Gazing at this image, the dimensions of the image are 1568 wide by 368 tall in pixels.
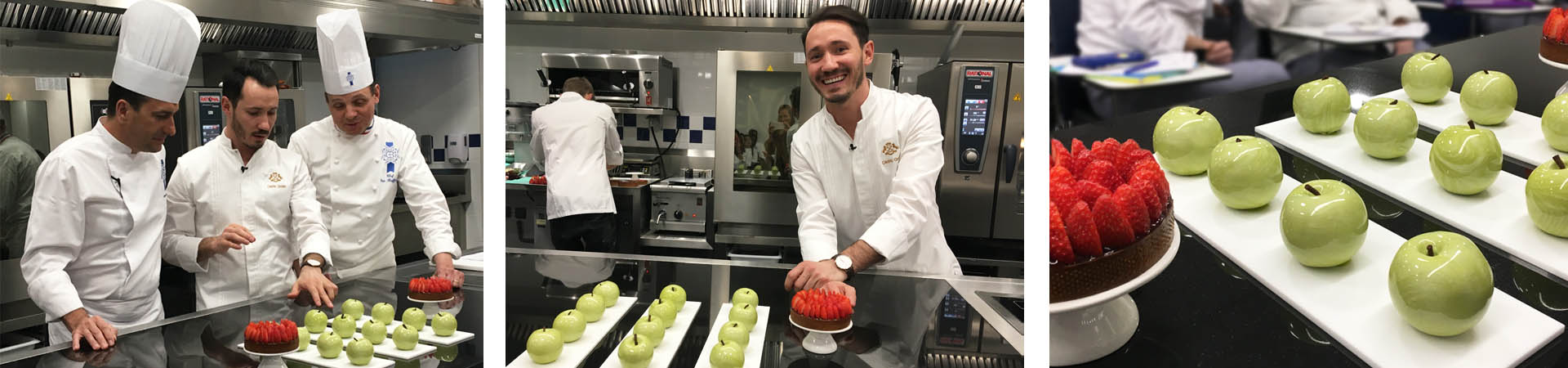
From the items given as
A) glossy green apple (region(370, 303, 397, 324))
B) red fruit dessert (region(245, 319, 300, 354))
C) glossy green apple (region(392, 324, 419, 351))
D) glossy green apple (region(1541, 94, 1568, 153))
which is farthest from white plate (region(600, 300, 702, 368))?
glossy green apple (region(1541, 94, 1568, 153))

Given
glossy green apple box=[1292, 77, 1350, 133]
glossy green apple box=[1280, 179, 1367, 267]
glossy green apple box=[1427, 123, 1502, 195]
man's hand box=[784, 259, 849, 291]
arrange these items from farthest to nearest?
1. glossy green apple box=[1292, 77, 1350, 133]
2. man's hand box=[784, 259, 849, 291]
3. glossy green apple box=[1427, 123, 1502, 195]
4. glossy green apple box=[1280, 179, 1367, 267]

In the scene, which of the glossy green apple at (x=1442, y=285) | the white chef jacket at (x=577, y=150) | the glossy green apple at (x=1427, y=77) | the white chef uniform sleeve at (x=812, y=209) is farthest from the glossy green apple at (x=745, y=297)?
the glossy green apple at (x=1427, y=77)

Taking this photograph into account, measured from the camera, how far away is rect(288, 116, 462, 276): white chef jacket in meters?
1.81

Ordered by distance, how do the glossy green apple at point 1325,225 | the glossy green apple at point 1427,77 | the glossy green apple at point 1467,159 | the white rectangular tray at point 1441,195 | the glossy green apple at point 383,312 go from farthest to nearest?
1. the glossy green apple at point 1427,77
2. the glossy green apple at point 383,312
3. the glossy green apple at point 1467,159
4. the white rectangular tray at point 1441,195
5. the glossy green apple at point 1325,225

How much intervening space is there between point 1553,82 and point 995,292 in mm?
1619

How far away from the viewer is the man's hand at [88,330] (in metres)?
1.59

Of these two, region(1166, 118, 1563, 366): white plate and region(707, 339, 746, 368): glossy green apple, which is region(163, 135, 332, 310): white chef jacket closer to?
region(707, 339, 746, 368): glossy green apple

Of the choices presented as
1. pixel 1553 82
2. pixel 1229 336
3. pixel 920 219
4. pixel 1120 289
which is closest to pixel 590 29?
pixel 920 219

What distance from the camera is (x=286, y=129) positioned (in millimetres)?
1742

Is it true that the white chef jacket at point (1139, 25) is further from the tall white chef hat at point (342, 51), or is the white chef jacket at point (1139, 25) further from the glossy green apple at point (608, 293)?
the tall white chef hat at point (342, 51)

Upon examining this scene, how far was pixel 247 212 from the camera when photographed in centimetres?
174

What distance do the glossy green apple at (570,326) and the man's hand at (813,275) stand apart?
1.55 ft

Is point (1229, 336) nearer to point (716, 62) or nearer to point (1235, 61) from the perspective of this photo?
point (1235, 61)

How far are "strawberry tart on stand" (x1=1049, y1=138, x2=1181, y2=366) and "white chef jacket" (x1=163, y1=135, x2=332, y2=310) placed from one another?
5.20 feet
